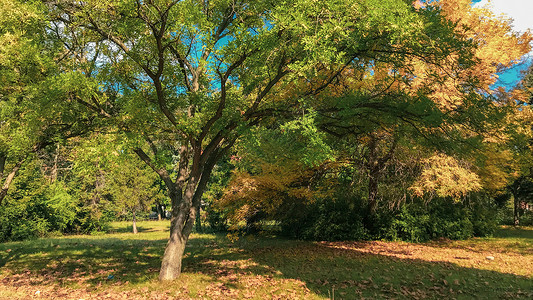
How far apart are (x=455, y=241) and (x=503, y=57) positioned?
382 inches

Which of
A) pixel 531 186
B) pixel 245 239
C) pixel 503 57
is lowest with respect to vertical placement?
pixel 245 239

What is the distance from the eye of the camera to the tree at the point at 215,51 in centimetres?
663

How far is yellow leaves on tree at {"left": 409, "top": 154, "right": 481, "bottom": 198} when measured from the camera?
13555 mm

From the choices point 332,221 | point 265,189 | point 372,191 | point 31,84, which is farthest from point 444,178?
point 31,84

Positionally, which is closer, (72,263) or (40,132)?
(40,132)

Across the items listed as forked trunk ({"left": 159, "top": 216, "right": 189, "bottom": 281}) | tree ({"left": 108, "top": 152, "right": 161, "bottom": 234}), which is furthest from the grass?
tree ({"left": 108, "top": 152, "right": 161, "bottom": 234})

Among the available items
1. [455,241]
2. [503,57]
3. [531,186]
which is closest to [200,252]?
[455,241]

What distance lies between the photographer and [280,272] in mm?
9742

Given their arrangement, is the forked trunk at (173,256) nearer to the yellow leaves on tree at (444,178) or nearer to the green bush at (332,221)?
the green bush at (332,221)

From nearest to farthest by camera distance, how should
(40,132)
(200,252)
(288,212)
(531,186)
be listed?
(40,132)
(200,252)
(288,212)
(531,186)

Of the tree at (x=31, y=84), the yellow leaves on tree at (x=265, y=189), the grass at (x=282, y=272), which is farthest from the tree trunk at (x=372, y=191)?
the tree at (x=31, y=84)

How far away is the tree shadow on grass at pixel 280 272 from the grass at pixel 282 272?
0.09ft

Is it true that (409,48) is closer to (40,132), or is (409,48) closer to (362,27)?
(362,27)

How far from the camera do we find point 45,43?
10.6 metres
